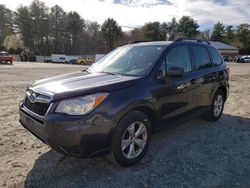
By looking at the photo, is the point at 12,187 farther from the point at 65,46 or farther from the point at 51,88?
the point at 65,46

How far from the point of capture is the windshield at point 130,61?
13.1 ft

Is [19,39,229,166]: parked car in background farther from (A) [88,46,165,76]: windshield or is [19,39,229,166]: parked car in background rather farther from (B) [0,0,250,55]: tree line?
(B) [0,0,250,55]: tree line

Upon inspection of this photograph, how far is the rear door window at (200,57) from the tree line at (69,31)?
64.5 meters

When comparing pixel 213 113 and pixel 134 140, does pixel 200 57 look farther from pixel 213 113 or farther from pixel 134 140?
pixel 134 140

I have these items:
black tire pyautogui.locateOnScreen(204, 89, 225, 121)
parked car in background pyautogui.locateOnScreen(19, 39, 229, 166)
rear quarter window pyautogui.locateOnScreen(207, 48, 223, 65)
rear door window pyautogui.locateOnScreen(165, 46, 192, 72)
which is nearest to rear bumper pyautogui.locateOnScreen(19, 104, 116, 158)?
parked car in background pyautogui.locateOnScreen(19, 39, 229, 166)

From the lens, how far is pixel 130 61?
14.2 ft

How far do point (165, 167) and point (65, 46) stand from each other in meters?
81.4

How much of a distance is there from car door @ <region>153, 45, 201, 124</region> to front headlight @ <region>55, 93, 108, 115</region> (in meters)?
1.08

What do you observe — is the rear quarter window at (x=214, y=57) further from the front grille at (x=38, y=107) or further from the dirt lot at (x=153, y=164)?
the front grille at (x=38, y=107)

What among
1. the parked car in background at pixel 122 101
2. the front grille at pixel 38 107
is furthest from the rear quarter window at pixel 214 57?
the front grille at pixel 38 107

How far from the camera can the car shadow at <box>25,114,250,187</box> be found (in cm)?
322

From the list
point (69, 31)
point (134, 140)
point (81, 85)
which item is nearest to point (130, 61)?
point (81, 85)

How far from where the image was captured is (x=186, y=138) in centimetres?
471

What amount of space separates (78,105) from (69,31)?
262 ft
